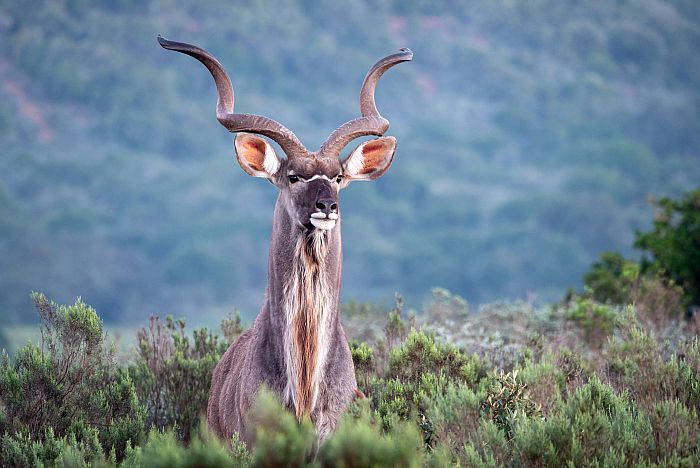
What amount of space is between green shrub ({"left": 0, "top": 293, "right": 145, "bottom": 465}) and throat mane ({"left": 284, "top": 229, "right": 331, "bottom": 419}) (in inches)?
60.1

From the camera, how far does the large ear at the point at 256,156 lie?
8.45 m

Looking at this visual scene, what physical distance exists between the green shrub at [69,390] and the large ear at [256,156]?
6.80 feet

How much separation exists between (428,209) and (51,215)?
4043 centimetres

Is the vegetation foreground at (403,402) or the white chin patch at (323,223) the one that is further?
the white chin patch at (323,223)

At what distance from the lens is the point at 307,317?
8.12m

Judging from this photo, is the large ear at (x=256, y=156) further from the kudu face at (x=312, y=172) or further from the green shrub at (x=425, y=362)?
the green shrub at (x=425, y=362)

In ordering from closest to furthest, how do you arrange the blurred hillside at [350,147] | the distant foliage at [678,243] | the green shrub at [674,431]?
the green shrub at [674,431]
the distant foliage at [678,243]
the blurred hillside at [350,147]

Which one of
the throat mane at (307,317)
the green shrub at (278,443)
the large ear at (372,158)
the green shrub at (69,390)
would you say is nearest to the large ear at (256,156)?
the large ear at (372,158)

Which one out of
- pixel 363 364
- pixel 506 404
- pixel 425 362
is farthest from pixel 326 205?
pixel 363 364

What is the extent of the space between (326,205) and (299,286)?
75 cm

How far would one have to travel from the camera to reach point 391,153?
29.3ft

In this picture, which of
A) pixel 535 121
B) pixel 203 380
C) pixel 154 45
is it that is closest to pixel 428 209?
pixel 535 121

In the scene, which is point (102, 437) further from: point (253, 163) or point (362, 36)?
point (362, 36)

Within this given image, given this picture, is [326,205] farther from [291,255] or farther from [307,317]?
[307,317]
